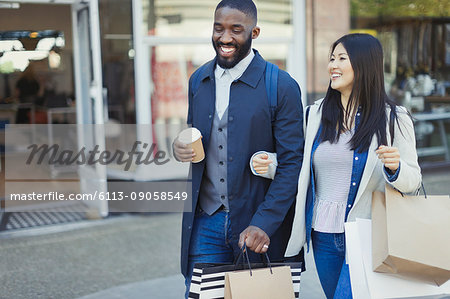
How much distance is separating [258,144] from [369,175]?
53 cm

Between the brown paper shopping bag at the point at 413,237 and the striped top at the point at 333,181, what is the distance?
201mm

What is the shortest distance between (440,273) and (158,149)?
4.94m

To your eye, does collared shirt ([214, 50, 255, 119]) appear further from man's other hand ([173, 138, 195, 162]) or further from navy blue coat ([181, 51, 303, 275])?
man's other hand ([173, 138, 195, 162])

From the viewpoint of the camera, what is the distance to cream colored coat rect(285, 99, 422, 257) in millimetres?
2337

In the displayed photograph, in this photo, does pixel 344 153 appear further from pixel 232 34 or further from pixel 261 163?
pixel 232 34

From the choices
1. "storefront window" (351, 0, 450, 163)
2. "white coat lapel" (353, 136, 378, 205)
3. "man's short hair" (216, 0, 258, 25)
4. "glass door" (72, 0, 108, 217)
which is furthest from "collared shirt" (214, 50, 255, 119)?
"storefront window" (351, 0, 450, 163)

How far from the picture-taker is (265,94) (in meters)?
2.55

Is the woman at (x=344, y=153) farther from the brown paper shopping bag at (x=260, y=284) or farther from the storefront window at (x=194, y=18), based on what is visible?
the storefront window at (x=194, y=18)

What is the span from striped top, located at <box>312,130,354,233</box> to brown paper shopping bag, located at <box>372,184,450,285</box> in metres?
0.20

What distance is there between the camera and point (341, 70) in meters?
2.52

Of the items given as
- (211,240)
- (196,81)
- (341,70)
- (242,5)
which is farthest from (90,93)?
(341,70)

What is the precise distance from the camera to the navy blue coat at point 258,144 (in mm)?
2523

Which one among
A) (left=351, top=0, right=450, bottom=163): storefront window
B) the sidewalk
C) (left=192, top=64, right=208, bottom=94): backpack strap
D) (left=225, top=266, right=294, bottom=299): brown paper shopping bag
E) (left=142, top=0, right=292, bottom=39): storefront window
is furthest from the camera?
(left=351, top=0, right=450, bottom=163): storefront window

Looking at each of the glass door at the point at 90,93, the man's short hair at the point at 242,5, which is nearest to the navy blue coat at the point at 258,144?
the man's short hair at the point at 242,5
